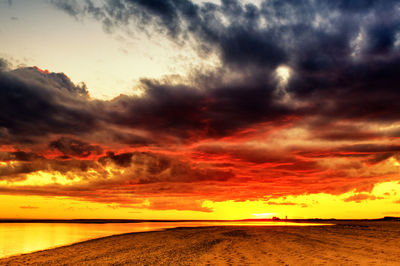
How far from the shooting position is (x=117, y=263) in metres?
22.2

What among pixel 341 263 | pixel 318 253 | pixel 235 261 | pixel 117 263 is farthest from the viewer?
pixel 318 253

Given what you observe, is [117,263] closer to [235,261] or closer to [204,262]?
[204,262]

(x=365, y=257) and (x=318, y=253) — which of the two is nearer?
(x=365, y=257)

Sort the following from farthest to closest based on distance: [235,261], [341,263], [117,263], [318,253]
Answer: [318,253] → [117,263] → [235,261] → [341,263]

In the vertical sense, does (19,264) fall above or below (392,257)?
below

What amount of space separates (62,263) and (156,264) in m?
8.25

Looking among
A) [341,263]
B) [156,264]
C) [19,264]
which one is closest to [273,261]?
[341,263]

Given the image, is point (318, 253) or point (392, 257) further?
point (318, 253)

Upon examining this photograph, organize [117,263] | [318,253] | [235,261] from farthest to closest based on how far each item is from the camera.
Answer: [318,253] < [117,263] < [235,261]

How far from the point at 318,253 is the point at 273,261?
5852mm

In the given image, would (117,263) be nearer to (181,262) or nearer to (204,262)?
(181,262)

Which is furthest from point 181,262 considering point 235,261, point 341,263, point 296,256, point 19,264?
point 19,264

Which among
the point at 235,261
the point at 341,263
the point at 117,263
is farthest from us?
the point at 117,263

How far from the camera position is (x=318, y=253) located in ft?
78.8
